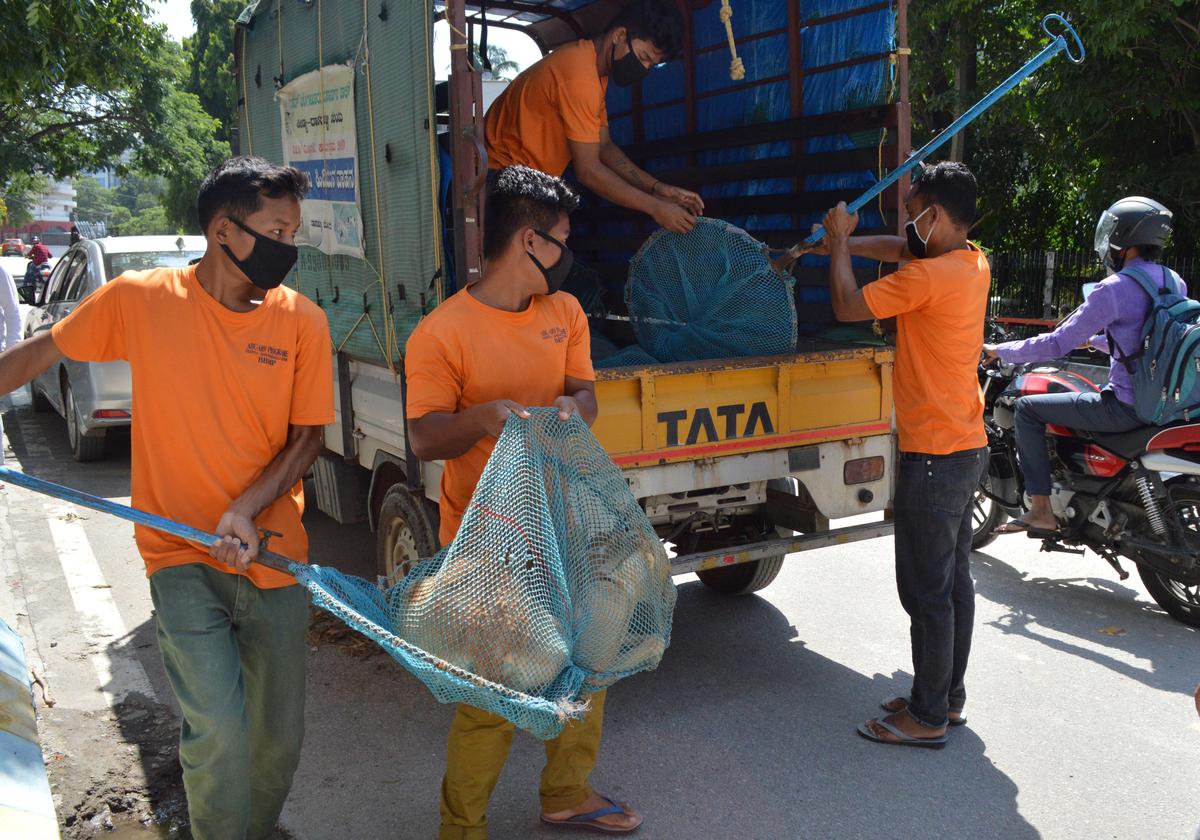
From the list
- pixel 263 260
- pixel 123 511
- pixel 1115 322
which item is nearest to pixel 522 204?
pixel 263 260

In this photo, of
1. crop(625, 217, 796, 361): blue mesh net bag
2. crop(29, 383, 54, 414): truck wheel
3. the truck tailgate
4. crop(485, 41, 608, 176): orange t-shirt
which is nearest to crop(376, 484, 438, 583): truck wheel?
the truck tailgate

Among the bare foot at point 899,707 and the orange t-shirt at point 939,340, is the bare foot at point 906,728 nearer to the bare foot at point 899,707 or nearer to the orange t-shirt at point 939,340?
the bare foot at point 899,707

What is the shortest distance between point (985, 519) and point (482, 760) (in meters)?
4.04

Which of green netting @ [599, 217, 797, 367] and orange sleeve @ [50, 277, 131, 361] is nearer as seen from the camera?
orange sleeve @ [50, 277, 131, 361]

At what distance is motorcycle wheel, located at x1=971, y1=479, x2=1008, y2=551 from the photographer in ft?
19.9

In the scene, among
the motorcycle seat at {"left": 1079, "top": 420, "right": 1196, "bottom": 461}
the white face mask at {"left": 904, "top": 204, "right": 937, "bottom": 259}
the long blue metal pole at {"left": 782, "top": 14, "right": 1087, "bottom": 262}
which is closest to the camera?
the white face mask at {"left": 904, "top": 204, "right": 937, "bottom": 259}

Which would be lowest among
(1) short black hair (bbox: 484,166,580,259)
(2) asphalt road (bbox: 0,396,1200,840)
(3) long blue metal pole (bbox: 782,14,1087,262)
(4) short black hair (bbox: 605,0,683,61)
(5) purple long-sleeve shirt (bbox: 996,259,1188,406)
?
(2) asphalt road (bbox: 0,396,1200,840)

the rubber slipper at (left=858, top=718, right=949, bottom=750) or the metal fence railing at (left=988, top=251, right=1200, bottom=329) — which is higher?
the metal fence railing at (left=988, top=251, right=1200, bottom=329)

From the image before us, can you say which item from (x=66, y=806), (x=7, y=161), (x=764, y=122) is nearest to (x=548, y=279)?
(x=66, y=806)

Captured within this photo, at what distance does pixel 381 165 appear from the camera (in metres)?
4.69

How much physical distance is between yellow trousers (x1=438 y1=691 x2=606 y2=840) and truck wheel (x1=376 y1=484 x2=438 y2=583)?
1.30m

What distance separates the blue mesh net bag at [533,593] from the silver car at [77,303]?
19.3 feet

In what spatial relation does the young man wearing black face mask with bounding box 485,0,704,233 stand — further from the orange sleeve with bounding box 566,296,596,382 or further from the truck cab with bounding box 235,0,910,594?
the orange sleeve with bounding box 566,296,596,382

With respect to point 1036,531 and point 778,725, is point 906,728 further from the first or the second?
point 1036,531
